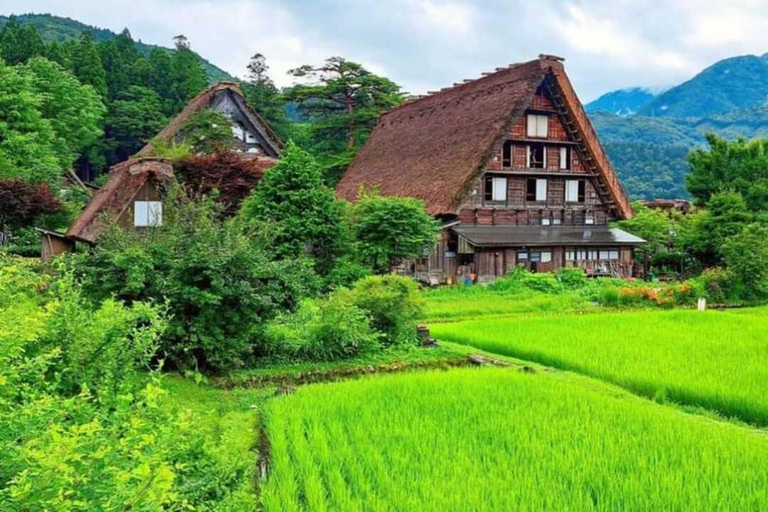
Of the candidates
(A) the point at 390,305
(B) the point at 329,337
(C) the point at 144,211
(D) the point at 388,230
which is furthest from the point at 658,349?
(C) the point at 144,211

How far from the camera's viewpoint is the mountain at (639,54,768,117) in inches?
5384

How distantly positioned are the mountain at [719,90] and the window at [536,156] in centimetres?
12499

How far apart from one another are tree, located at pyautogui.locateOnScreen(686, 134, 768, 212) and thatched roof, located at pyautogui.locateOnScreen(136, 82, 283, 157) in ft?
70.3

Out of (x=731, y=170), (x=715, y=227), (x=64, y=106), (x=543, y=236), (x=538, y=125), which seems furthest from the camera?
(x=731, y=170)

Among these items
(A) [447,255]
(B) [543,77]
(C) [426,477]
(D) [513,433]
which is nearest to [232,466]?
(C) [426,477]

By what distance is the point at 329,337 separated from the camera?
9.59 meters

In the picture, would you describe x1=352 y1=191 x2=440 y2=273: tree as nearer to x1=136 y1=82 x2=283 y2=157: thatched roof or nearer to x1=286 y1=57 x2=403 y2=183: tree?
x1=136 y1=82 x2=283 y2=157: thatched roof

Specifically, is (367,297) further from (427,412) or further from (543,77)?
(543,77)

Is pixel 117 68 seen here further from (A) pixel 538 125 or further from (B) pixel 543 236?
(B) pixel 543 236

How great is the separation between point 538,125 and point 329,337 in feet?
57.9

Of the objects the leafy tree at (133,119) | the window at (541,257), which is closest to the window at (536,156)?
the window at (541,257)

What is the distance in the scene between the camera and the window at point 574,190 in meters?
25.9

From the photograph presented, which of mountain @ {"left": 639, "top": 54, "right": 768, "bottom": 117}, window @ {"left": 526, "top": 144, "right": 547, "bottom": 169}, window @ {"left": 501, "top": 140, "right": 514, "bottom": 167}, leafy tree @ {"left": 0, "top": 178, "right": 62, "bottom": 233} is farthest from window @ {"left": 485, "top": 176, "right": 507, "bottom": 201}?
mountain @ {"left": 639, "top": 54, "right": 768, "bottom": 117}

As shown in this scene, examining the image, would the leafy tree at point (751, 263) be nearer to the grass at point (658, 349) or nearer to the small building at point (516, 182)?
the grass at point (658, 349)
